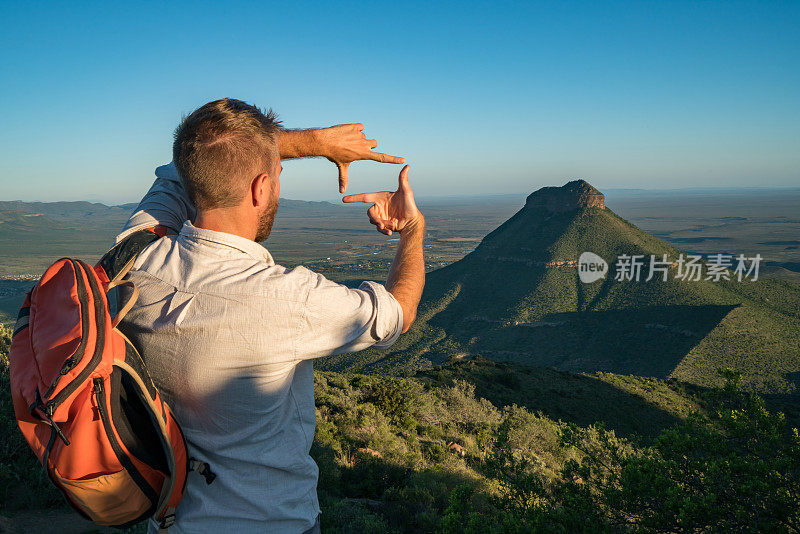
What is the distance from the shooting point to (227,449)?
4.99 feet

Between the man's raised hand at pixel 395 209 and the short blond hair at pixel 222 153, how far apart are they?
56 cm

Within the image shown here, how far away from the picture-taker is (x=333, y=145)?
213cm

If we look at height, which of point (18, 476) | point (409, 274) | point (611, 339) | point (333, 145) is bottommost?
point (611, 339)

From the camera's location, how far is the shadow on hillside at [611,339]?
50281 mm

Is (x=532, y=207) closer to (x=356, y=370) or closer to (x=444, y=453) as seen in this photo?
(x=356, y=370)

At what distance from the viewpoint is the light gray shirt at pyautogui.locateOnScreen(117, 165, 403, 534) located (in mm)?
1405

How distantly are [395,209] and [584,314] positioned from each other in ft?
219

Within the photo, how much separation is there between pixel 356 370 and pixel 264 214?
4981cm

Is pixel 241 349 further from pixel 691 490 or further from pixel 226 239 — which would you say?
pixel 691 490

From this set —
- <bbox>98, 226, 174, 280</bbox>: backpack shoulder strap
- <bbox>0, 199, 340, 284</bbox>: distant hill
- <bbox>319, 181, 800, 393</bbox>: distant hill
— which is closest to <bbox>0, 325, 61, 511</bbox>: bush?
<bbox>98, 226, 174, 280</bbox>: backpack shoulder strap

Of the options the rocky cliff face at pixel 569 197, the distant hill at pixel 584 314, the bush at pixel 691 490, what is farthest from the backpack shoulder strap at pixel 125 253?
the rocky cliff face at pixel 569 197

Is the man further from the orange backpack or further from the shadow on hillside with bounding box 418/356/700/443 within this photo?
the shadow on hillside with bounding box 418/356/700/443

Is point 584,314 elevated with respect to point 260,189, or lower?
lower

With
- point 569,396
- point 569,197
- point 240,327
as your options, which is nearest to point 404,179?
point 240,327
